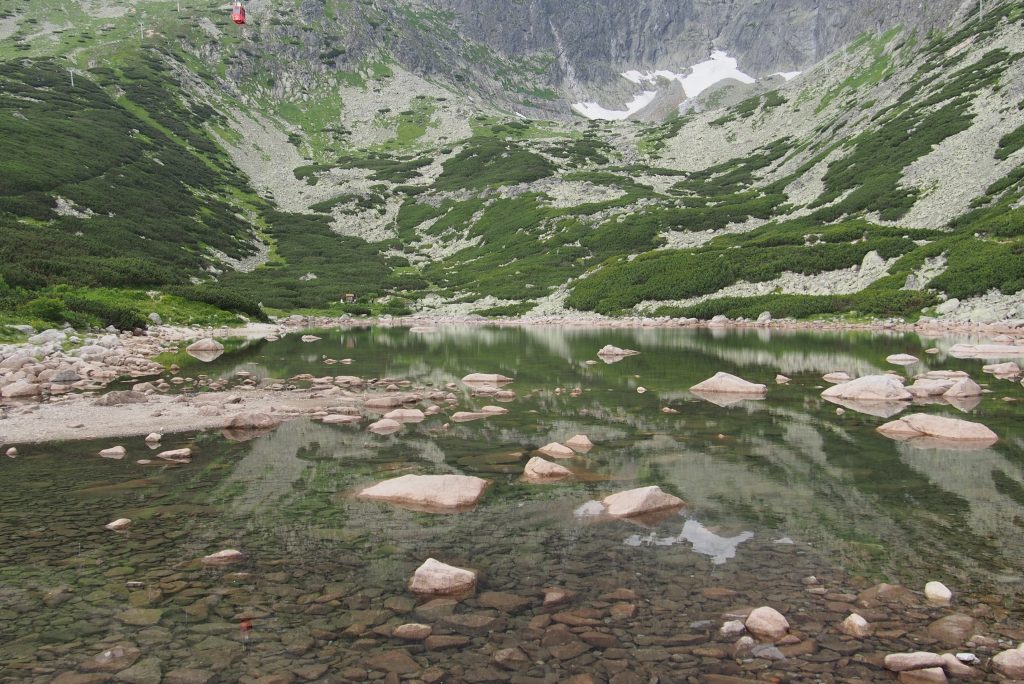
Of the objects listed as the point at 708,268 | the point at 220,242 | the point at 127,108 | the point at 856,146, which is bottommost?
the point at 708,268

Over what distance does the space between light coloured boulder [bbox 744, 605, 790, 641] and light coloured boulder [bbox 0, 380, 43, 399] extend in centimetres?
2229

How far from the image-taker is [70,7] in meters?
174

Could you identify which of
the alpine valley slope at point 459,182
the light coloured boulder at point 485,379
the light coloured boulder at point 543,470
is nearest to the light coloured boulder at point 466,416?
the light coloured boulder at point 543,470

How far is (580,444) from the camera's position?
13680mm

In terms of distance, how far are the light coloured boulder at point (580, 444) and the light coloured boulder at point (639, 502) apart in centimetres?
341

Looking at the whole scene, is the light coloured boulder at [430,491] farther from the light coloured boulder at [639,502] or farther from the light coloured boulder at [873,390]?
the light coloured boulder at [873,390]

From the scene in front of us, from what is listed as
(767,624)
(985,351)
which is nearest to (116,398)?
(767,624)

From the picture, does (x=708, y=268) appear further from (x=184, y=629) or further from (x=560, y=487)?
(x=184, y=629)

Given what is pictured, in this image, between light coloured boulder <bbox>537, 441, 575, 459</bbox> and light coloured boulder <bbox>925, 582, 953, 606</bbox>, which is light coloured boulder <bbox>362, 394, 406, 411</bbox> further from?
light coloured boulder <bbox>925, 582, 953, 606</bbox>

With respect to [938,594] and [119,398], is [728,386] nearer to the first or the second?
A: [938,594]

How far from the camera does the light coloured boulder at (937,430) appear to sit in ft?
44.1

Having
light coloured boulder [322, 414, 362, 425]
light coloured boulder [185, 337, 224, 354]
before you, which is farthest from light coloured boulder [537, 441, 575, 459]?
light coloured boulder [185, 337, 224, 354]

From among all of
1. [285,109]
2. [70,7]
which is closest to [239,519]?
[285,109]

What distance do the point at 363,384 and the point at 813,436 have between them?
15.4 m
